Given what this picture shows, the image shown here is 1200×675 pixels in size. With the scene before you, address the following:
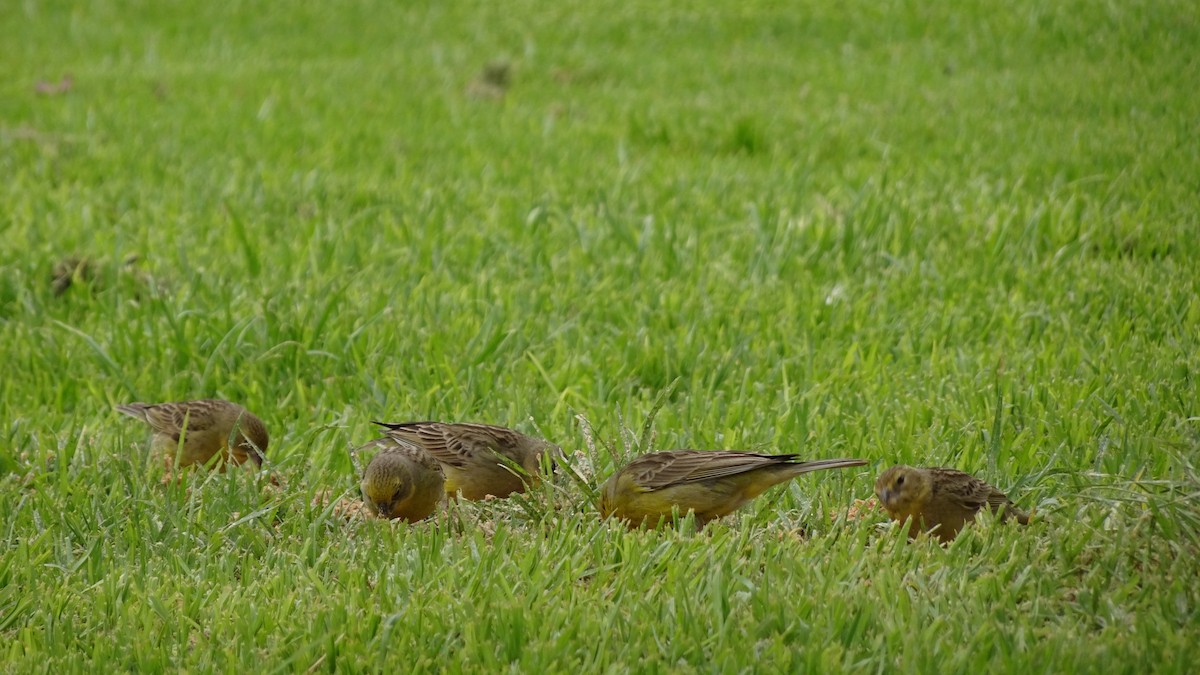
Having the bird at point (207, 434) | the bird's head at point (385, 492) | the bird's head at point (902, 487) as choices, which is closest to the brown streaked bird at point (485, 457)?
the bird's head at point (385, 492)

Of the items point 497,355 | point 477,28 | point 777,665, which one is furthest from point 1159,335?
point 477,28

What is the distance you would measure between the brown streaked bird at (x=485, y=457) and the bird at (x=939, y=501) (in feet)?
3.89

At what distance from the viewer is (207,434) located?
16.7ft

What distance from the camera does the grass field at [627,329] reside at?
12.0 ft

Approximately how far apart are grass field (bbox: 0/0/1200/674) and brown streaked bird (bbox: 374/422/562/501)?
0.37 ft

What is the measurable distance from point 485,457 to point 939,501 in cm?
155

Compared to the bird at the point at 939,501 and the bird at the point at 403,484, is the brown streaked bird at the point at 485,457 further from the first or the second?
the bird at the point at 939,501

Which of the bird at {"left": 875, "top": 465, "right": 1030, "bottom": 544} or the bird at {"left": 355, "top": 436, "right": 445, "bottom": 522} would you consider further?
the bird at {"left": 355, "top": 436, "right": 445, "bottom": 522}

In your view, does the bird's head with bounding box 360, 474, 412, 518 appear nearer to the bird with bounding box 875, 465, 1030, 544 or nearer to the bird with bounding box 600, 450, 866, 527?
the bird with bounding box 600, 450, 866, 527

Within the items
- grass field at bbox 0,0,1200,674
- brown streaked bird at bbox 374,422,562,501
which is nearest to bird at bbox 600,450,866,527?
grass field at bbox 0,0,1200,674

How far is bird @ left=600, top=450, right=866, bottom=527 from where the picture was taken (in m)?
4.25

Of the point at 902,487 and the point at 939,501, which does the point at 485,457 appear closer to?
the point at 902,487

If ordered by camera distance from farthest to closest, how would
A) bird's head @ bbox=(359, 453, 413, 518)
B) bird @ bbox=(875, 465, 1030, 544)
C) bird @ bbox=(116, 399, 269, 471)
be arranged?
bird @ bbox=(116, 399, 269, 471)
bird's head @ bbox=(359, 453, 413, 518)
bird @ bbox=(875, 465, 1030, 544)

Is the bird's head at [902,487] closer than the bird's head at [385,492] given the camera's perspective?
Yes
